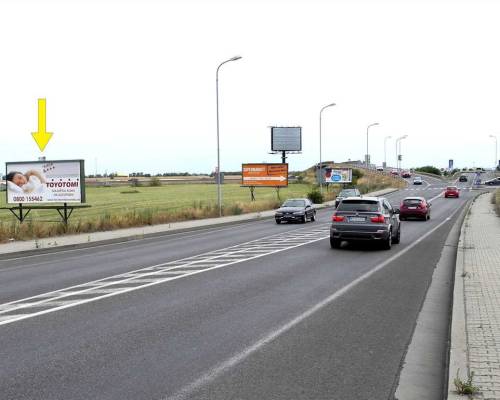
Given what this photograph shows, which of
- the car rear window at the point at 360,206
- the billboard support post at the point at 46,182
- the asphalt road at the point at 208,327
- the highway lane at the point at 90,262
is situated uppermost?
the billboard support post at the point at 46,182

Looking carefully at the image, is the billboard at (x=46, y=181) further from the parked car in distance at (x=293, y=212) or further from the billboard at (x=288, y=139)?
the billboard at (x=288, y=139)

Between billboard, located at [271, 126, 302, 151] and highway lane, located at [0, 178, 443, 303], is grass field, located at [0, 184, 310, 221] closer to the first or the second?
highway lane, located at [0, 178, 443, 303]

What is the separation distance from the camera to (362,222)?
696 inches

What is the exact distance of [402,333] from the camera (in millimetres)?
7641

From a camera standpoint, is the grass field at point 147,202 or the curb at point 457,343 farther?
the grass field at point 147,202

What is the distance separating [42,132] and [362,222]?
1135cm

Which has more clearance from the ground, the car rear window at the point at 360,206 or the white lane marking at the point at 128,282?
the car rear window at the point at 360,206

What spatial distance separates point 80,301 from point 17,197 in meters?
17.3

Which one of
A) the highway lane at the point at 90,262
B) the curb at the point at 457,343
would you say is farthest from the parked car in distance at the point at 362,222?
the curb at the point at 457,343

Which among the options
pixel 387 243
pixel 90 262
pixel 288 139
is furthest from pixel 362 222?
pixel 288 139

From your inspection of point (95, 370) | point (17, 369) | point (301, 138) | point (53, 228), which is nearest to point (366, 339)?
point (95, 370)

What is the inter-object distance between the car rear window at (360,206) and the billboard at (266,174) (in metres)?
36.2

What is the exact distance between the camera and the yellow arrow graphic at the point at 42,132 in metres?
20.0

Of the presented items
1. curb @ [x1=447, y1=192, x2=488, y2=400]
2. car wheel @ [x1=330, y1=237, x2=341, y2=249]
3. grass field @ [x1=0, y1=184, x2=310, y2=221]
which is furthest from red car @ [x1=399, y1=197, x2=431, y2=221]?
curb @ [x1=447, y1=192, x2=488, y2=400]
